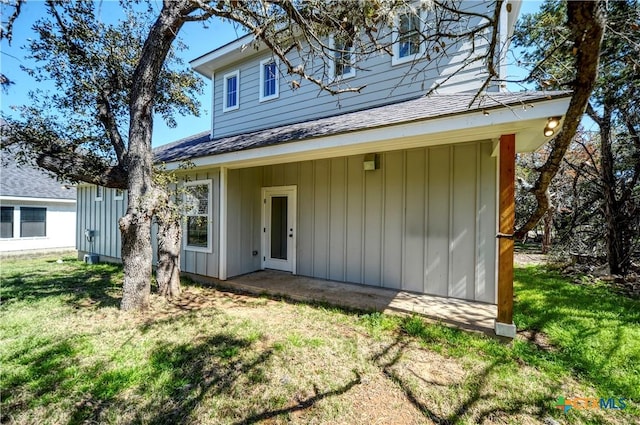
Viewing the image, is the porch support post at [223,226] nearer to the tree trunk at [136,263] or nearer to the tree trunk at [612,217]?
the tree trunk at [136,263]

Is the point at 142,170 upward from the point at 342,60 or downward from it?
downward

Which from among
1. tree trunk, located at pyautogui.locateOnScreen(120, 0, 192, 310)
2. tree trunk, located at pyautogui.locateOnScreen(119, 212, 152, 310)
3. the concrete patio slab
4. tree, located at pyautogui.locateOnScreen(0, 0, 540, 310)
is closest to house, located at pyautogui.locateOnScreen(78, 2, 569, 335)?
the concrete patio slab

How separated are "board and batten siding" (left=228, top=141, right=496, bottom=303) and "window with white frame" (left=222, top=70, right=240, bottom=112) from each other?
8.47ft

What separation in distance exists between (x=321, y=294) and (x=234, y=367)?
238 centimetres

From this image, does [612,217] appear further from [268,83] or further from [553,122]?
[268,83]

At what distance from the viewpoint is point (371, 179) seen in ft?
18.7

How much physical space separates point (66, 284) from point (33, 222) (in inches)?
391

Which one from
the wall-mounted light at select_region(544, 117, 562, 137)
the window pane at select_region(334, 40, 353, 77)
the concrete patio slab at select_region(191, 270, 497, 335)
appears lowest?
the concrete patio slab at select_region(191, 270, 497, 335)

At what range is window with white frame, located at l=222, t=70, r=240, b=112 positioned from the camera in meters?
8.04

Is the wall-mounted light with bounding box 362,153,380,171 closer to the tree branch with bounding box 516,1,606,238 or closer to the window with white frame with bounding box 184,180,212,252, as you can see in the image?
the window with white frame with bounding box 184,180,212,252

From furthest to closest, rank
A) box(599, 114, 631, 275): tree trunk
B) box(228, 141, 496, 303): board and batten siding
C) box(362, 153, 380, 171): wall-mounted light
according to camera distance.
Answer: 1. box(599, 114, 631, 275): tree trunk
2. box(362, 153, 380, 171): wall-mounted light
3. box(228, 141, 496, 303): board and batten siding

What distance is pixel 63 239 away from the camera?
13.5 metres

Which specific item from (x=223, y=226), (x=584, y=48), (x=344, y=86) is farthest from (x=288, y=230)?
(x=584, y=48)

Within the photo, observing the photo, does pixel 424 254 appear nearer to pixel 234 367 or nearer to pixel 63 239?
pixel 234 367
